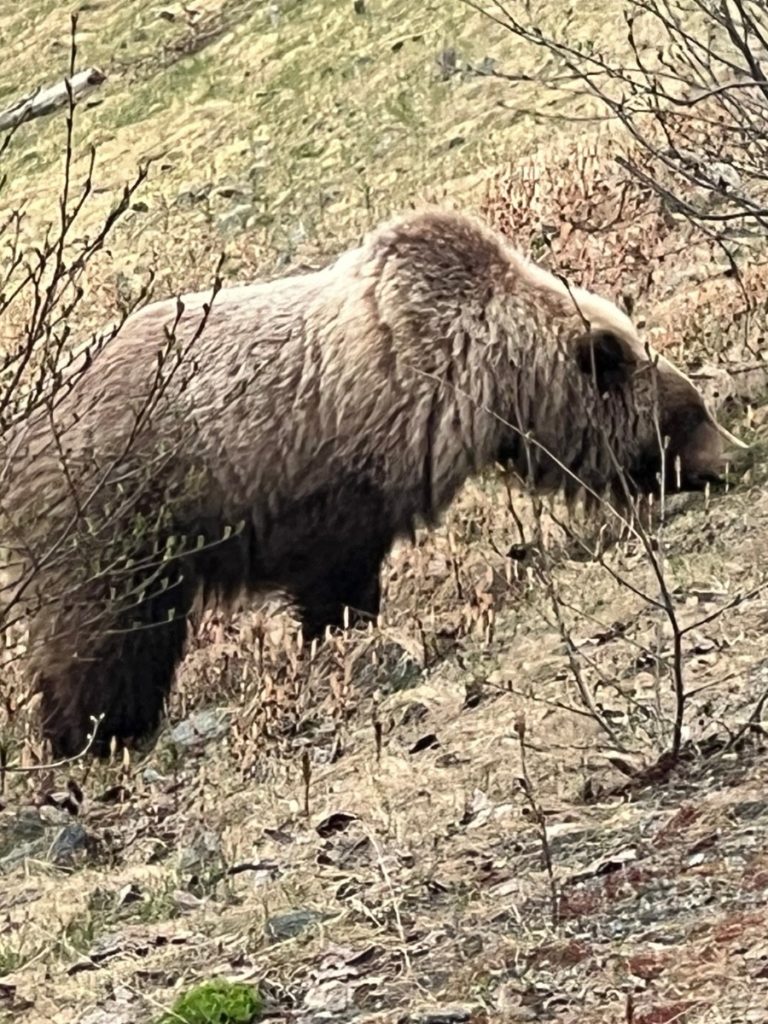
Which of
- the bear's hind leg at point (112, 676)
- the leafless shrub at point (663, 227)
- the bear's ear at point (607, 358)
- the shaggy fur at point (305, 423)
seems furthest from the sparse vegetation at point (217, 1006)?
the bear's ear at point (607, 358)

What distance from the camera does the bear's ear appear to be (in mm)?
7410

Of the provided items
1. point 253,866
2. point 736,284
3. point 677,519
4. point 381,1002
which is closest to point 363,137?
point 736,284

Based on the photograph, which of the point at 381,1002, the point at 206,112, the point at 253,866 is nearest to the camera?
the point at 381,1002

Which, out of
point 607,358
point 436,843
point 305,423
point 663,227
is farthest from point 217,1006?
point 663,227

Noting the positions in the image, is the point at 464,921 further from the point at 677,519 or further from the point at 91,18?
the point at 91,18

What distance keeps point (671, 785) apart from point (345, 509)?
243cm

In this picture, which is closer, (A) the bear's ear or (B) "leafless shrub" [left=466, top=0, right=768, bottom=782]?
(A) the bear's ear

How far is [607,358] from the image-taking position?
295 inches

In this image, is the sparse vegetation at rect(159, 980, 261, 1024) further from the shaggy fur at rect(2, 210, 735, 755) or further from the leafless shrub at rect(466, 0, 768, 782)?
the leafless shrub at rect(466, 0, 768, 782)

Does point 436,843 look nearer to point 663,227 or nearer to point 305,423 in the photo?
point 305,423

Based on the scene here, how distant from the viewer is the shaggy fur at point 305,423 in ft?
23.2

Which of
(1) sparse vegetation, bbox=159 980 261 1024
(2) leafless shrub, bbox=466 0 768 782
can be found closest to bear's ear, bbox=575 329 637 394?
(2) leafless shrub, bbox=466 0 768 782

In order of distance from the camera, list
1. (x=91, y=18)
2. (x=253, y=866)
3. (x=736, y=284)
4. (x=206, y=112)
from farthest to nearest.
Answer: (x=91, y=18), (x=206, y=112), (x=736, y=284), (x=253, y=866)

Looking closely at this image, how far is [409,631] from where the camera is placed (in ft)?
25.2
